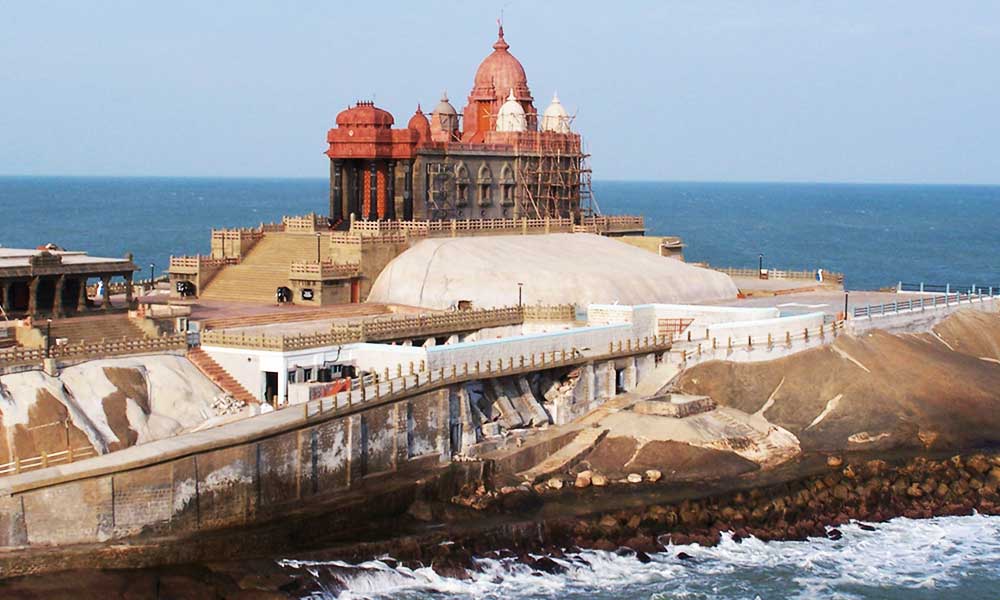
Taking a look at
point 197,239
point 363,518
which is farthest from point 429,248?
point 197,239

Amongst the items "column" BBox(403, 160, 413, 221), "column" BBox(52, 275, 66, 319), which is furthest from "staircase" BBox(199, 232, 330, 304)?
"column" BBox(52, 275, 66, 319)

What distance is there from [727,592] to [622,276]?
33958 millimetres

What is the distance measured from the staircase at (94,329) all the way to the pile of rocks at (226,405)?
18.3ft

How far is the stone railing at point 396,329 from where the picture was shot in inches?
2517

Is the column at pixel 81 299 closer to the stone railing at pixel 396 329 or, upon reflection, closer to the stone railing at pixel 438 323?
the stone railing at pixel 396 329

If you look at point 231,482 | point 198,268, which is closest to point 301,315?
point 198,268

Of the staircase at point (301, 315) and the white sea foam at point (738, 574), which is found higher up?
the staircase at point (301, 315)

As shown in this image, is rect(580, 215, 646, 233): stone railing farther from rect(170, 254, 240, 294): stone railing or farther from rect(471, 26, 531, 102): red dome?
rect(170, 254, 240, 294): stone railing

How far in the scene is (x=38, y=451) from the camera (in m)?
53.7

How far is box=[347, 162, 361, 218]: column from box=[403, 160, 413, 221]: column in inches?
103

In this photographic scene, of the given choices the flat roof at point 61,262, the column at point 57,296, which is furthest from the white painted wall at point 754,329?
the column at point 57,296

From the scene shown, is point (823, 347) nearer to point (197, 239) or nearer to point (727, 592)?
point (727, 592)

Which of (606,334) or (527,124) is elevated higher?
(527,124)

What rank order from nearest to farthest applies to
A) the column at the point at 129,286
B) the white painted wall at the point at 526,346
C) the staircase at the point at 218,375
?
1. the staircase at the point at 218,375
2. the white painted wall at the point at 526,346
3. the column at the point at 129,286
